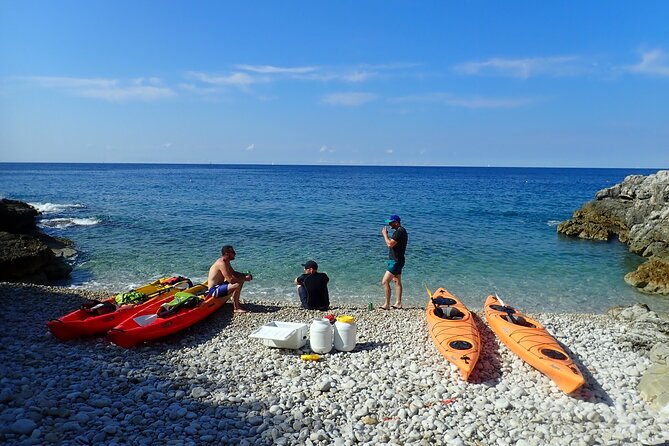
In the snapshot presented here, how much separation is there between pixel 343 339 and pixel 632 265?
58.1 ft

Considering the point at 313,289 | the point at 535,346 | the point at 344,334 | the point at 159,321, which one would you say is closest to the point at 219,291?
the point at 159,321

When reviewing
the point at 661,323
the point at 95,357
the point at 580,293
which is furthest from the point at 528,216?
the point at 95,357

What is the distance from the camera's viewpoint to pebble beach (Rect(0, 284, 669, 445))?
18.3 ft

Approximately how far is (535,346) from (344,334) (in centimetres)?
345

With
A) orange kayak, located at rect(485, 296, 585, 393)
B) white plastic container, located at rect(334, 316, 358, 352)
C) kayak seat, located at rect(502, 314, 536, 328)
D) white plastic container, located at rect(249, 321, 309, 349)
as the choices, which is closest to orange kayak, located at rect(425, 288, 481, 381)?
orange kayak, located at rect(485, 296, 585, 393)

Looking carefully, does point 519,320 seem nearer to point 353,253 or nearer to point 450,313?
point 450,313

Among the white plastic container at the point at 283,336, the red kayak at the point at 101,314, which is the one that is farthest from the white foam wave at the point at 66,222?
the white plastic container at the point at 283,336

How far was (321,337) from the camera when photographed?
8.16 metres

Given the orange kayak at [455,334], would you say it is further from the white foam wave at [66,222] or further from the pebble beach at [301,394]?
the white foam wave at [66,222]

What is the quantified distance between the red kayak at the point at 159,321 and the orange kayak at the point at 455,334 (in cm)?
489

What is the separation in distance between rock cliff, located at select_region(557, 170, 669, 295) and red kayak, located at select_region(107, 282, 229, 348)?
589 inches

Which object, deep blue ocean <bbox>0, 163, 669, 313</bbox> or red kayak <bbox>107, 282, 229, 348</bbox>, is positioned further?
deep blue ocean <bbox>0, 163, 669, 313</bbox>

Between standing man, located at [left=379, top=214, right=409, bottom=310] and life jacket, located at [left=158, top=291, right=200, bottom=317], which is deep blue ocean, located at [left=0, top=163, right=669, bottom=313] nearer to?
standing man, located at [left=379, top=214, right=409, bottom=310]

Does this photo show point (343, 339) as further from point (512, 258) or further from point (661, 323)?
point (512, 258)
